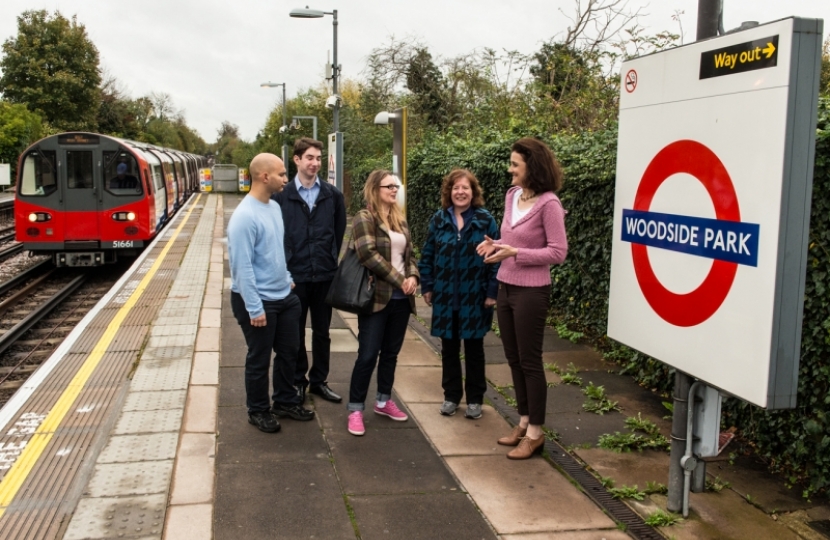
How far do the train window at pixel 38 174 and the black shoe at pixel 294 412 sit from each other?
1118 cm

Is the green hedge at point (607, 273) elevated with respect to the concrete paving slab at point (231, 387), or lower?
elevated

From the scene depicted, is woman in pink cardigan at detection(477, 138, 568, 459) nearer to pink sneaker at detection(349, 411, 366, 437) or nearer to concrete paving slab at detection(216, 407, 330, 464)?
pink sneaker at detection(349, 411, 366, 437)

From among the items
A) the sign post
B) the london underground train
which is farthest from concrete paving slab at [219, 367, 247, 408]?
the london underground train

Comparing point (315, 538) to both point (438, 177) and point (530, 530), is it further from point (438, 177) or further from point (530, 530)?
point (438, 177)

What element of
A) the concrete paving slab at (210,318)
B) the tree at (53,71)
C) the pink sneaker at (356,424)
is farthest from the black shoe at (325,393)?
the tree at (53,71)

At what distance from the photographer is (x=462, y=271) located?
5203 millimetres

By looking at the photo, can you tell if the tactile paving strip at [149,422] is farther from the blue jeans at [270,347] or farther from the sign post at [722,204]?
the sign post at [722,204]

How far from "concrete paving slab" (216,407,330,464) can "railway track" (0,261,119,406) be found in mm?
3369

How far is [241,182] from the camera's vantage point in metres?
44.6

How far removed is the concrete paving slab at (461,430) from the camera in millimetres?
4863

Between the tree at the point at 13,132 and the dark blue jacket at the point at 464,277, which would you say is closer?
the dark blue jacket at the point at 464,277

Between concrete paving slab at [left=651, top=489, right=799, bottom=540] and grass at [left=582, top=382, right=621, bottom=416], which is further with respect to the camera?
grass at [left=582, top=382, right=621, bottom=416]

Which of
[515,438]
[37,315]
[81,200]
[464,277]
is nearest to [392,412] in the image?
[515,438]

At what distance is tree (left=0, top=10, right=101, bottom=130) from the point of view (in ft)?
175
